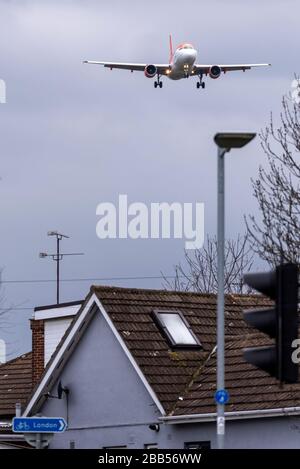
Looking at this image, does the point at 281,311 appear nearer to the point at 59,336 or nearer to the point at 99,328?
the point at 99,328

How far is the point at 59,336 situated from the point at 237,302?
22.4 ft

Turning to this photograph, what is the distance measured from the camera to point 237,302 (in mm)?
37625

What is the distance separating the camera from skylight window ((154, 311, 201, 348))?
113ft

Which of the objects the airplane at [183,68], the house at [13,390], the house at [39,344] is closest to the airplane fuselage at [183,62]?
the airplane at [183,68]

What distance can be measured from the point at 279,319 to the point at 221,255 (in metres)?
5.26

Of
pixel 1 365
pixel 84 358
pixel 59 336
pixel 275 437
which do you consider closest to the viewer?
pixel 275 437

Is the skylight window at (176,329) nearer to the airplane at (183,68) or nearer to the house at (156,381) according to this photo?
the house at (156,381)

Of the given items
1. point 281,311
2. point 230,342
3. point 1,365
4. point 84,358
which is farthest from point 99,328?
point 281,311

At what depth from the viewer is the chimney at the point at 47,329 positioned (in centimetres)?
4225

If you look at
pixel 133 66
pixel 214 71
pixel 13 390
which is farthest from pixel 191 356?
pixel 133 66

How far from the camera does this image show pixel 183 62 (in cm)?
7856

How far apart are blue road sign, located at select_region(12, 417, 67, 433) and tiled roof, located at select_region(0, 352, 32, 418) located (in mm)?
21766

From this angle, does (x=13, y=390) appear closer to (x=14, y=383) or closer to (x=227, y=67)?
(x=14, y=383)

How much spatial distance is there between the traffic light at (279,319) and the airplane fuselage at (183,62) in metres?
64.5
